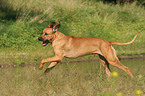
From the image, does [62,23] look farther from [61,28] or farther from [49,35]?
[49,35]

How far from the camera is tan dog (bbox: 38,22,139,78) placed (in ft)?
21.9

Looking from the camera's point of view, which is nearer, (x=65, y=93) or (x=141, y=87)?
(x=65, y=93)

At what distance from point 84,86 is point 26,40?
26.8 ft

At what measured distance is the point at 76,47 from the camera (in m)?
6.94

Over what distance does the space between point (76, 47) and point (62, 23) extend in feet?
29.0

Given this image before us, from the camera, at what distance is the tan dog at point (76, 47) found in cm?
668

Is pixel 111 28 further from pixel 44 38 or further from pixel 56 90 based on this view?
pixel 56 90

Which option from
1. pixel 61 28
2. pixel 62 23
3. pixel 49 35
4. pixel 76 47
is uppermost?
pixel 49 35

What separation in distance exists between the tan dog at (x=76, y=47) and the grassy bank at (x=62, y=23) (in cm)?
362

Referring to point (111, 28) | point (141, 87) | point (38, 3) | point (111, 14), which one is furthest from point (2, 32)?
point (141, 87)

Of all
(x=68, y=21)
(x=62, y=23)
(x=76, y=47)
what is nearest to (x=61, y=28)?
(x=62, y=23)

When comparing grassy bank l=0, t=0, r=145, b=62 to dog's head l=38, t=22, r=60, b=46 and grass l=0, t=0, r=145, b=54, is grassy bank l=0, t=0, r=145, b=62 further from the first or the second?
dog's head l=38, t=22, r=60, b=46

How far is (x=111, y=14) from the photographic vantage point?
59.3ft

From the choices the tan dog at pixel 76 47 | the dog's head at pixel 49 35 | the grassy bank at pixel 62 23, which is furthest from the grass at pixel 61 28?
the dog's head at pixel 49 35
